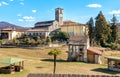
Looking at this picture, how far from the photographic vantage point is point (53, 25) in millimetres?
105250

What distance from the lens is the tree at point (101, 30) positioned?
85.7m

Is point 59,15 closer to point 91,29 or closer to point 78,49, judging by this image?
point 91,29

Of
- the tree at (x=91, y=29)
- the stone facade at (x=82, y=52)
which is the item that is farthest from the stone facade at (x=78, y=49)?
the tree at (x=91, y=29)

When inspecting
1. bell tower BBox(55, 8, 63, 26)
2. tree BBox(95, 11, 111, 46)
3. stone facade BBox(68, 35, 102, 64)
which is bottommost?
stone facade BBox(68, 35, 102, 64)

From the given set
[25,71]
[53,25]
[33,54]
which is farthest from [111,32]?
[25,71]

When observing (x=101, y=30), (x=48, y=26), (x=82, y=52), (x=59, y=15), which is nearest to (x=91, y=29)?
(x=101, y=30)

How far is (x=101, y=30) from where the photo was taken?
85.5 metres

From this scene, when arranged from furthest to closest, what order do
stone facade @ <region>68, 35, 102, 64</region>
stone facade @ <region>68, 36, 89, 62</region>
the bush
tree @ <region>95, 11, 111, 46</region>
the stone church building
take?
the stone church building, tree @ <region>95, 11, 111, 46</region>, the bush, stone facade @ <region>68, 36, 89, 62</region>, stone facade @ <region>68, 35, 102, 64</region>

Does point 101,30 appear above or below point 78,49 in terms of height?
above

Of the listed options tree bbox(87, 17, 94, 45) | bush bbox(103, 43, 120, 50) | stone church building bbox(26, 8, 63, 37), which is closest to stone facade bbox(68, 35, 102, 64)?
bush bbox(103, 43, 120, 50)

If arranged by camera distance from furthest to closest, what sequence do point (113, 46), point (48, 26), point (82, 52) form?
point (48, 26) → point (113, 46) → point (82, 52)

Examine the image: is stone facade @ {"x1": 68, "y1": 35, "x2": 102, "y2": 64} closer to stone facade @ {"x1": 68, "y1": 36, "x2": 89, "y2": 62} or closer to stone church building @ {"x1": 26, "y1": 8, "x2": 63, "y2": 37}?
stone facade @ {"x1": 68, "y1": 36, "x2": 89, "y2": 62}

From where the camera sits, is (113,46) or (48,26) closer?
(113,46)

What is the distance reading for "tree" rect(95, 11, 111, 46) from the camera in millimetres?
85688
